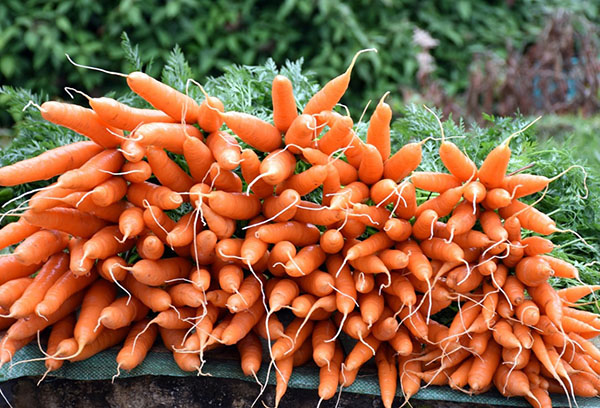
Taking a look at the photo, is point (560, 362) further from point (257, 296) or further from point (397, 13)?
point (397, 13)

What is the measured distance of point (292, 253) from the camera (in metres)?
1.63

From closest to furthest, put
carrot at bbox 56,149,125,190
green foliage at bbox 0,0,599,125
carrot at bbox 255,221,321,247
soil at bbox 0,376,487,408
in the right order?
carrot at bbox 56,149,125,190 < carrot at bbox 255,221,321,247 < soil at bbox 0,376,487,408 < green foliage at bbox 0,0,599,125

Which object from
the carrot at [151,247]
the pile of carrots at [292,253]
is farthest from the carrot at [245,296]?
the carrot at [151,247]

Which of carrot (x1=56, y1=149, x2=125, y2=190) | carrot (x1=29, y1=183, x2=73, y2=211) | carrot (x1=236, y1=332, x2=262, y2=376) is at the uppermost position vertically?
carrot (x1=56, y1=149, x2=125, y2=190)

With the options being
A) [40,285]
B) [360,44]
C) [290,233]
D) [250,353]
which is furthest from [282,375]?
[360,44]

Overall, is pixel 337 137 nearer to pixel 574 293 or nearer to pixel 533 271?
pixel 533 271

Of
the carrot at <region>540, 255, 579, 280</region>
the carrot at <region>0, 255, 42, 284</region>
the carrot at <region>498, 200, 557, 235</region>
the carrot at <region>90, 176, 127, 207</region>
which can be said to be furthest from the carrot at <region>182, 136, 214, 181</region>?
the carrot at <region>540, 255, 579, 280</region>

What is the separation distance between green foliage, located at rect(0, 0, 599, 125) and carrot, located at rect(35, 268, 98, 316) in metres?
2.88

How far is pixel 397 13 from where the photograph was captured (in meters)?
5.25

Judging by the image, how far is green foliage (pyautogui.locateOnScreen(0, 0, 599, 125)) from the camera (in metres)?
4.55

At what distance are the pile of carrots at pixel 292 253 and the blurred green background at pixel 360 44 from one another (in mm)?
2792

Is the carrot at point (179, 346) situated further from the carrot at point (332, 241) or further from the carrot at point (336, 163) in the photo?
the carrot at point (336, 163)

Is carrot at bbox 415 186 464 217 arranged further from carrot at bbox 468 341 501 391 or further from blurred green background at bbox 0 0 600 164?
blurred green background at bbox 0 0 600 164

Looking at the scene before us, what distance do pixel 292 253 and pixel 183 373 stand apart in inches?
19.2
